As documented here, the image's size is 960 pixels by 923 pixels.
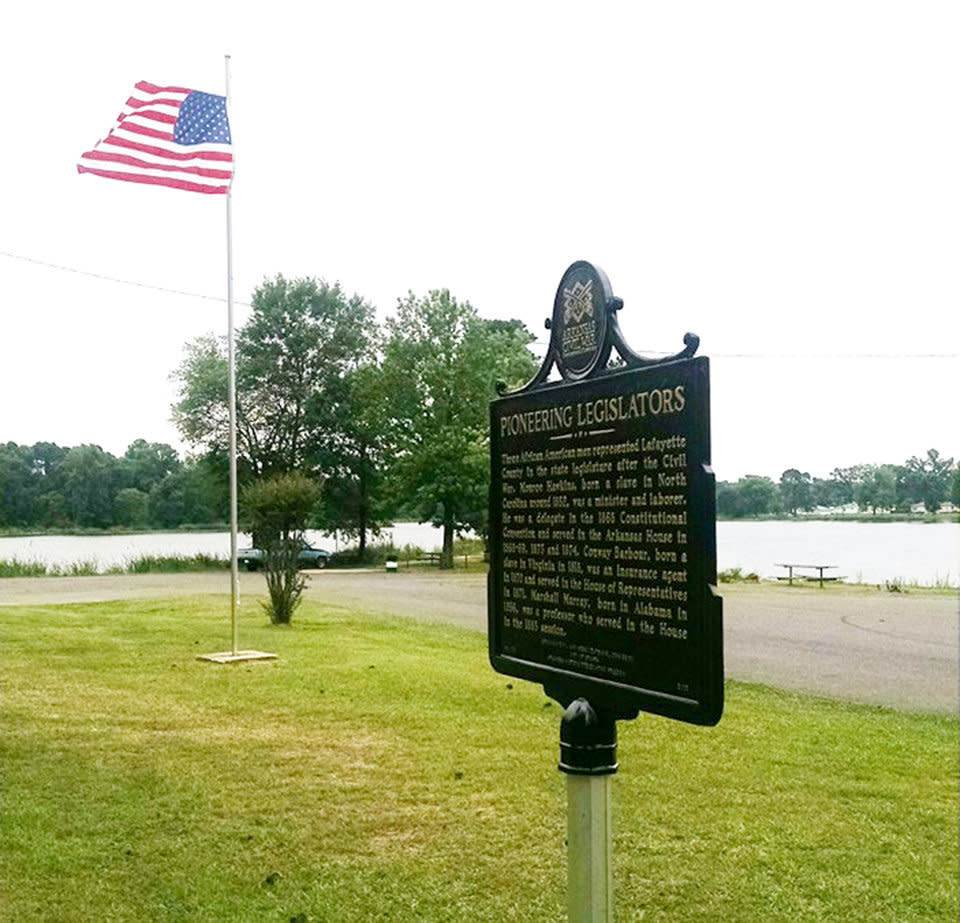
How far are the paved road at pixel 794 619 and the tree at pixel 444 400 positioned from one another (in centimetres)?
686

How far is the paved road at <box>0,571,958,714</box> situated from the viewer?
12289 millimetres

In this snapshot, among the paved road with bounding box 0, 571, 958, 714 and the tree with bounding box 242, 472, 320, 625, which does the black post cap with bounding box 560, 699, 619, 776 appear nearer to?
the paved road with bounding box 0, 571, 958, 714

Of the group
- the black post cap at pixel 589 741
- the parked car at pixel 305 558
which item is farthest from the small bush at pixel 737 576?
the black post cap at pixel 589 741

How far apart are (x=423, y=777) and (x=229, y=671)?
545 cm

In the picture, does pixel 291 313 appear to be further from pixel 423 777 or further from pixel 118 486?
pixel 423 777

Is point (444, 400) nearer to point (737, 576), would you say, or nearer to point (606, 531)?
point (737, 576)

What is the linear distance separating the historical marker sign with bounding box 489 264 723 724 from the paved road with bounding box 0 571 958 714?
7.44 meters

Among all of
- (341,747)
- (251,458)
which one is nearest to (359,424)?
(251,458)

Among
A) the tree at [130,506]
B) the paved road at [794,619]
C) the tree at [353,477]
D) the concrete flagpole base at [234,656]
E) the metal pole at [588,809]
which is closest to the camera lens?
the metal pole at [588,809]

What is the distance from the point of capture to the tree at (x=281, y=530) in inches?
706

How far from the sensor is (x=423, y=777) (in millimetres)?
7285

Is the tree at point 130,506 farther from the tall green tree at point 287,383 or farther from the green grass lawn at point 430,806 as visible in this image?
the green grass lawn at point 430,806

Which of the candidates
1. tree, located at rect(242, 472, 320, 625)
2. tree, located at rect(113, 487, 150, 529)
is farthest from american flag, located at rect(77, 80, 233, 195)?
tree, located at rect(113, 487, 150, 529)

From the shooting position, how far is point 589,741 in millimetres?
3781
